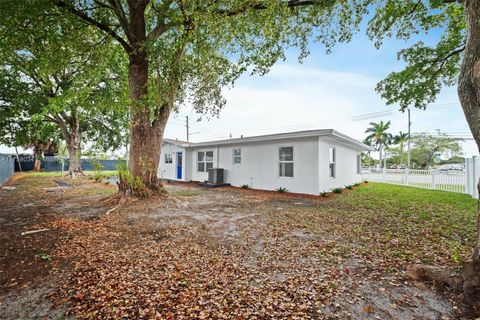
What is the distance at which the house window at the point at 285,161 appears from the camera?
1001 centimetres

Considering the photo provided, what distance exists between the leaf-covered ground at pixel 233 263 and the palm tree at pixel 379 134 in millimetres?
38252

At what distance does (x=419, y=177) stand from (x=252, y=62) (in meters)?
12.4

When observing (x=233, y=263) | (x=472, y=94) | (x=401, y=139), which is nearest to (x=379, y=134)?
(x=401, y=139)

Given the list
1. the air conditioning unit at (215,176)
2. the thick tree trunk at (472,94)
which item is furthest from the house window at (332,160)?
the thick tree trunk at (472,94)

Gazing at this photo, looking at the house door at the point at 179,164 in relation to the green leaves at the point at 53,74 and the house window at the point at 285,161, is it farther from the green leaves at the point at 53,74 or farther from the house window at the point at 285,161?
the house window at the point at 285,161

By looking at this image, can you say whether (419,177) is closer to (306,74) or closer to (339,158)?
(339,158)

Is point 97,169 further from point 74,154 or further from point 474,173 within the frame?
point 474,173

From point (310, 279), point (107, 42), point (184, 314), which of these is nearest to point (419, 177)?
point (310, 279)

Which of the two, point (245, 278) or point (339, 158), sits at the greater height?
point (339, 158)

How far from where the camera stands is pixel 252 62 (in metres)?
6.02

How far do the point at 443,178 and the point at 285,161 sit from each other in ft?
26.5

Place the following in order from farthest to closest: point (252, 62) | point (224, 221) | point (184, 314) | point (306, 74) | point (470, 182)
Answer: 1. point (306, 74)
2. point (470, 182)
3. point (252, 62)
4. point (224, 221)
5. point (184, 314)

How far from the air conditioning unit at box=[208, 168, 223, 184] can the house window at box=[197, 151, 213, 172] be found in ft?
3.53

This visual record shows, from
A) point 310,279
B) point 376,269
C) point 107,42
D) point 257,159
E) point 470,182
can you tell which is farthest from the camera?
point 257,159
